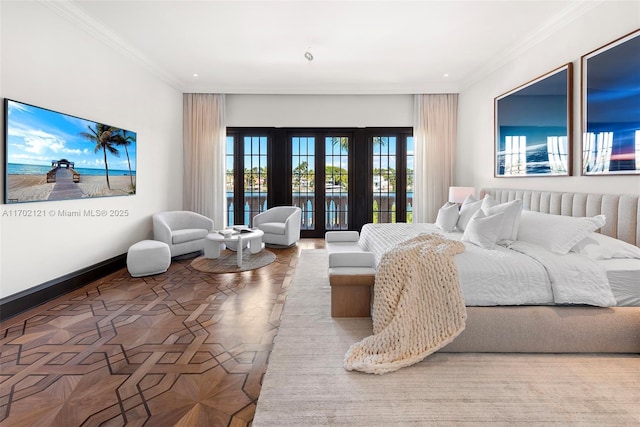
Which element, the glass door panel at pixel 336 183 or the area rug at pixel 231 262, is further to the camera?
the glass door panel at pixel 336 183

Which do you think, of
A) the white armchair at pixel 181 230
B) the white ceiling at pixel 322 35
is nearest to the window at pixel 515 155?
the white ceiling at pixel 322 35

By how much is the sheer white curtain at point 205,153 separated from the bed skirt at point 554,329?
5366 millimetres

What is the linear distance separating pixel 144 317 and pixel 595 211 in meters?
4.33

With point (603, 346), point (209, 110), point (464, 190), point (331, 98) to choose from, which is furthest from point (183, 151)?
point (603, 346)

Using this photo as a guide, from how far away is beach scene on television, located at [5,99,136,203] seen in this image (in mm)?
2830

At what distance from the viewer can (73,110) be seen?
352 cm

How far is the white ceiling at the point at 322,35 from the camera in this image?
3.33 meters

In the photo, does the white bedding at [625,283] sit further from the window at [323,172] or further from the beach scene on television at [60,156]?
the beach scene on television at [60,156]

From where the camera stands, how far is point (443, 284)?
6.91 ft

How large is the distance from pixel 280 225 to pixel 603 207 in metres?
4.45

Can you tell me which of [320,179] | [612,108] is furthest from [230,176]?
[612,108]

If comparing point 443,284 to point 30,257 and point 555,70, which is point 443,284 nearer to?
point 555,70

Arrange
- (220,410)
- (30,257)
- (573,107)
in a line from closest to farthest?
(220,410) → (30,257) → (573,107)

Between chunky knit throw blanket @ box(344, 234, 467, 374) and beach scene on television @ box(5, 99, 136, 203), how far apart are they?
3416mm
